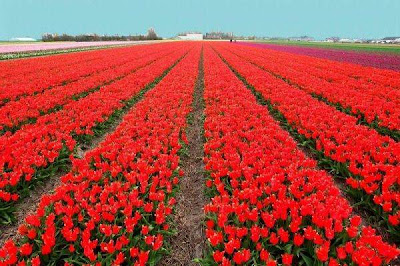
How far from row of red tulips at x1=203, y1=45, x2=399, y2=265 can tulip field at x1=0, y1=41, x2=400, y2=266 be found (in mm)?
19

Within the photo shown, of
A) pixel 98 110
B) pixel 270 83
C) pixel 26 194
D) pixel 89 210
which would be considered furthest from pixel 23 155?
pixel 270 83

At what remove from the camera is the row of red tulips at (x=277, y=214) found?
11.7 ft

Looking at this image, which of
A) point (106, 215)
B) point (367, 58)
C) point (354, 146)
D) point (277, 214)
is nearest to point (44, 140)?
point (106, 215)

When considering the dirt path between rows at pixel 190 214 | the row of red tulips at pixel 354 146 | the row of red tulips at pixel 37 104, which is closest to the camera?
the dirt path between rows at pixel 190 214

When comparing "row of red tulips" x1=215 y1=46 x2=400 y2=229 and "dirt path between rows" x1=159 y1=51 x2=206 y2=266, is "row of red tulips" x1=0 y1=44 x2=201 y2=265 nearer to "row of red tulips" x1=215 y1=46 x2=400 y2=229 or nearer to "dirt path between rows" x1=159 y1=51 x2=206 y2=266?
"dirt path between rows" x1=159 y1=51 x2=206 y2=266

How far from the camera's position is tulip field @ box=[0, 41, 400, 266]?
12.4 ft

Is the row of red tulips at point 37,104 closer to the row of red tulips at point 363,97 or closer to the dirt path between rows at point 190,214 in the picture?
the dirt path between rows at point 190,214

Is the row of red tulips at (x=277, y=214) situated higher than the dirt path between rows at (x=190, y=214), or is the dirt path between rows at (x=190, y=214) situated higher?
the row of red tulips at (x=277, y=214)

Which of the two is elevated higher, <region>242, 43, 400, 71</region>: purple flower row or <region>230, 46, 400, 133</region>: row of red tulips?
<region>230, 46, 400, 133</region>: row of red tulips

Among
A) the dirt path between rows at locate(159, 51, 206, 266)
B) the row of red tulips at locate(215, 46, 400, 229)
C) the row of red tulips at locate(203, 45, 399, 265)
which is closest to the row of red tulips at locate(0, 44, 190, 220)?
the dirt path between rows at locate(159, 51, 206, 266)

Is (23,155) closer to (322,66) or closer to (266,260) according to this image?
(266,260)

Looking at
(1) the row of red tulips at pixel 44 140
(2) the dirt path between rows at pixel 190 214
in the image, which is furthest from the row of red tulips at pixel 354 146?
(1) the row of red tulips at pixel 44 140

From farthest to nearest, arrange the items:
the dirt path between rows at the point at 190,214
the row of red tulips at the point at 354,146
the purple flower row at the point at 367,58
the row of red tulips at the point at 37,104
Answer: the purple flower row at the point at 367,58 < the row of red tulips at the point at 37,104 < the row of red tulips at the point at 354,146 < the dirt path between rows at the point at 190,214

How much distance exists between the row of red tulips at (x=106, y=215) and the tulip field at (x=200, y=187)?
0.9 inches
